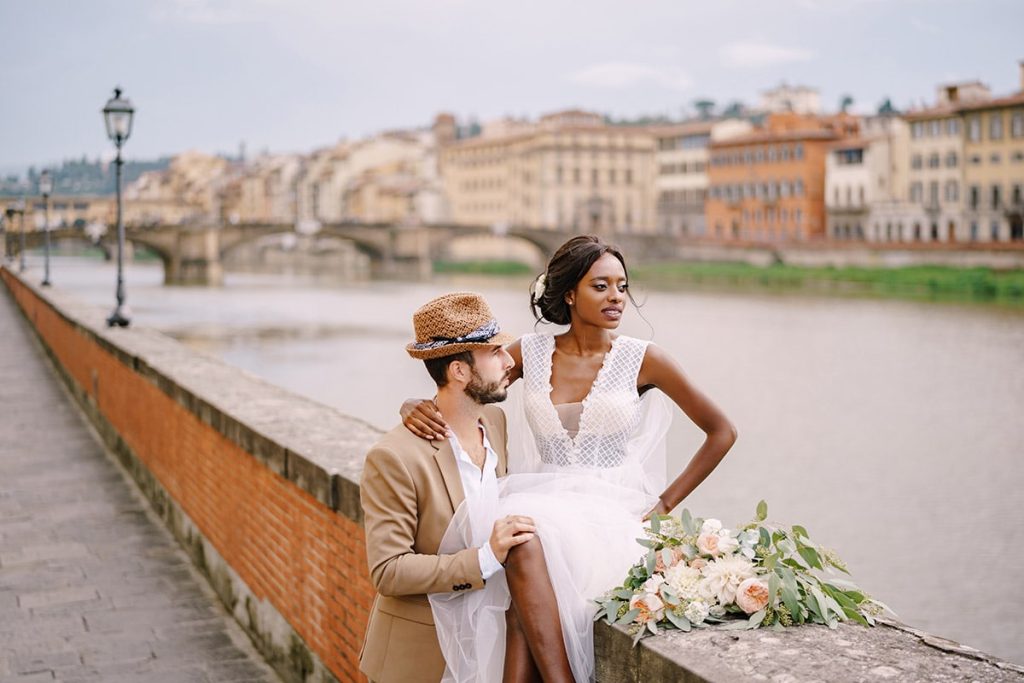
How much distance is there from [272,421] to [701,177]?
60.7 metres

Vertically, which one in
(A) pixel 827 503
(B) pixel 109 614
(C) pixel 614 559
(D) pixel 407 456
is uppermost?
(D) pixel 407 456

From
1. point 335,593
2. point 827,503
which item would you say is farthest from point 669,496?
point 827,503

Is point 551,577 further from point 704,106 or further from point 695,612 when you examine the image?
point 704,106

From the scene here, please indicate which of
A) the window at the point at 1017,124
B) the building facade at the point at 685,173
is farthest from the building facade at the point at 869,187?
the building facade at the point at 685,173

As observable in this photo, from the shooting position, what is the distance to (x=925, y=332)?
25.8 meters

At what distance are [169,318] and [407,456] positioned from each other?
3061 centimetres

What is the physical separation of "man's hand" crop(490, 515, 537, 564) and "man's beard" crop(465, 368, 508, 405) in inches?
9.1

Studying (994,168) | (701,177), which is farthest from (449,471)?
(701,177)

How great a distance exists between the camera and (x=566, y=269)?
235cm

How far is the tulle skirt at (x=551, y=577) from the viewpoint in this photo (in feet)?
5.74

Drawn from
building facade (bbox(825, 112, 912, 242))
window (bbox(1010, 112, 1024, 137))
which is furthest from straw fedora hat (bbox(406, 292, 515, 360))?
building facade (bbox(825, 112, 912, 242))

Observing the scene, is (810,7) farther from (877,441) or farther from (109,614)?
(109,614)

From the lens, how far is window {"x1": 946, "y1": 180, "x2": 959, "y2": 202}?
4732 cm

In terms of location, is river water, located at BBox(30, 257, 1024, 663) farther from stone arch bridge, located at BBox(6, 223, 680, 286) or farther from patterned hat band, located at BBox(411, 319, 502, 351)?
stone arch bridge, located at BBox(6, 223, 680, 286)
